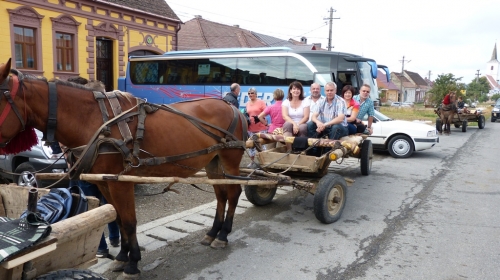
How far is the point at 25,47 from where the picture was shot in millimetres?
15234

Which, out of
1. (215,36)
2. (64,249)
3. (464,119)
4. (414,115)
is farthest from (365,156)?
(215,36)

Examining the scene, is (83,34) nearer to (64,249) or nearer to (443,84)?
(64,249)

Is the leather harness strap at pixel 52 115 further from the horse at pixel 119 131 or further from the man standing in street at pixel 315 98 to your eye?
the man standing in street at pixel 315 98

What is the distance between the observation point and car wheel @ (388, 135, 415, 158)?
11219 mm

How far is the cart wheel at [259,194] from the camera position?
5.77 meters

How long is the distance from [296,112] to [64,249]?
4539mm

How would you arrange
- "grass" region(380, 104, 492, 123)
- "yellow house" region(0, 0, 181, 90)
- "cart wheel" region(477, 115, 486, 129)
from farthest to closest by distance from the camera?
"grass" region(380, 104, 492, 123) → "cart wheel" region(477, 115, 486, 129) → "yellow house" region(0, 0, 181, 90)

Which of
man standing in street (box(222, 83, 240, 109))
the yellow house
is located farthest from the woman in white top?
the yellow house

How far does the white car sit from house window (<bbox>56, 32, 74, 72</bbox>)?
514 inches

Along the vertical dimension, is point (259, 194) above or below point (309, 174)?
below

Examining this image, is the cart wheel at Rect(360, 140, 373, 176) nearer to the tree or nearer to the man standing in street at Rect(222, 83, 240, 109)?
the man standing in street at Rect(222, 83, 240, 109)

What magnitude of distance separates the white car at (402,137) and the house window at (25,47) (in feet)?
43.4

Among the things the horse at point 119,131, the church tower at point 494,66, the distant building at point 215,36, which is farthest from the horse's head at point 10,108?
the church tower at point 494,66

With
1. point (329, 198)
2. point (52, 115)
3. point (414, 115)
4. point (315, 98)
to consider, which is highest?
point (315, 98)
